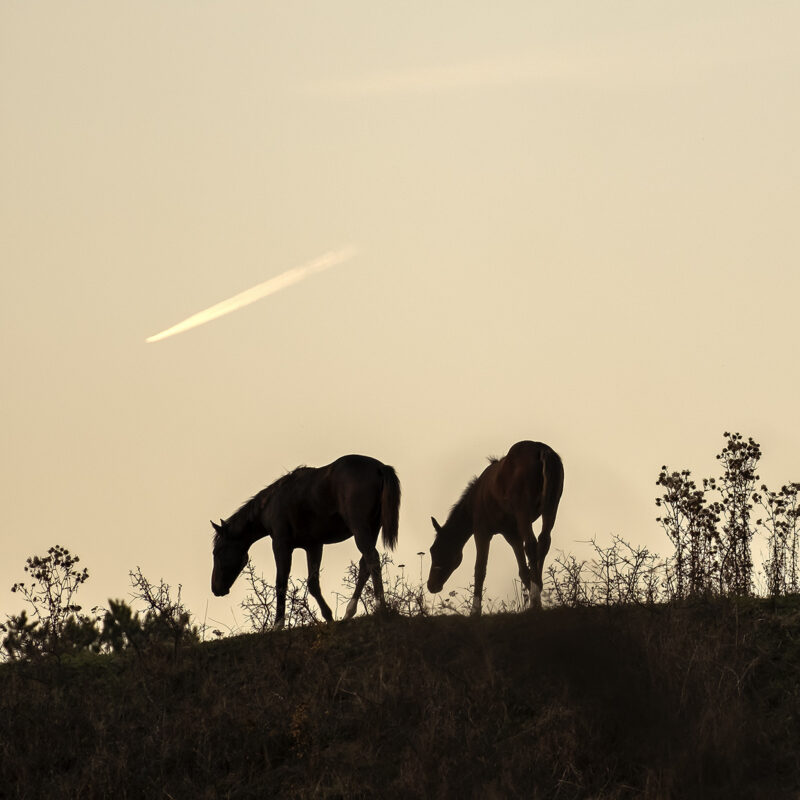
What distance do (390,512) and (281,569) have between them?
1.98 m

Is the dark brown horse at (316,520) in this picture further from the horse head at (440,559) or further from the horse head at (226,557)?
the horse head at (440,559)

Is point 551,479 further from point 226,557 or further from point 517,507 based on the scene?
point 226,557

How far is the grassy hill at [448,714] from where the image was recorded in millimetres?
13156

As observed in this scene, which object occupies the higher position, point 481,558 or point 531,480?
point 531,480

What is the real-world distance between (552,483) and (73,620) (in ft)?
23.3

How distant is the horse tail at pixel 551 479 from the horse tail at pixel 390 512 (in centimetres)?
213

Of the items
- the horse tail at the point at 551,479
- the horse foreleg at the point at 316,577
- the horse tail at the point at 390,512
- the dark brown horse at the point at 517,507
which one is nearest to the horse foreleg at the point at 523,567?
the dark brown horse at the point at 517,507

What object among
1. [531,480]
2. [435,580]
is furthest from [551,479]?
[435,580]

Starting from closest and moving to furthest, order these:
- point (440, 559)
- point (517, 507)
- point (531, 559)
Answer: point (531, 559)
point (517, 507)
point (440, 559)

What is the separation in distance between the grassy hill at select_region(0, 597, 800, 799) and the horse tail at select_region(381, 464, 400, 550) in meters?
2.29

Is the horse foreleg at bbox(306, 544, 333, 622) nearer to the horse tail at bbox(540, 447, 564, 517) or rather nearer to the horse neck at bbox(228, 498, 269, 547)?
the horse neck at bbox(228, 498, 269, 547)

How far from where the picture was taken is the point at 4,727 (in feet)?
52.0

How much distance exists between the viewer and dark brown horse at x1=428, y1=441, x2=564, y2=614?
18.5m

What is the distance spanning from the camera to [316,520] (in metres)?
20.0
